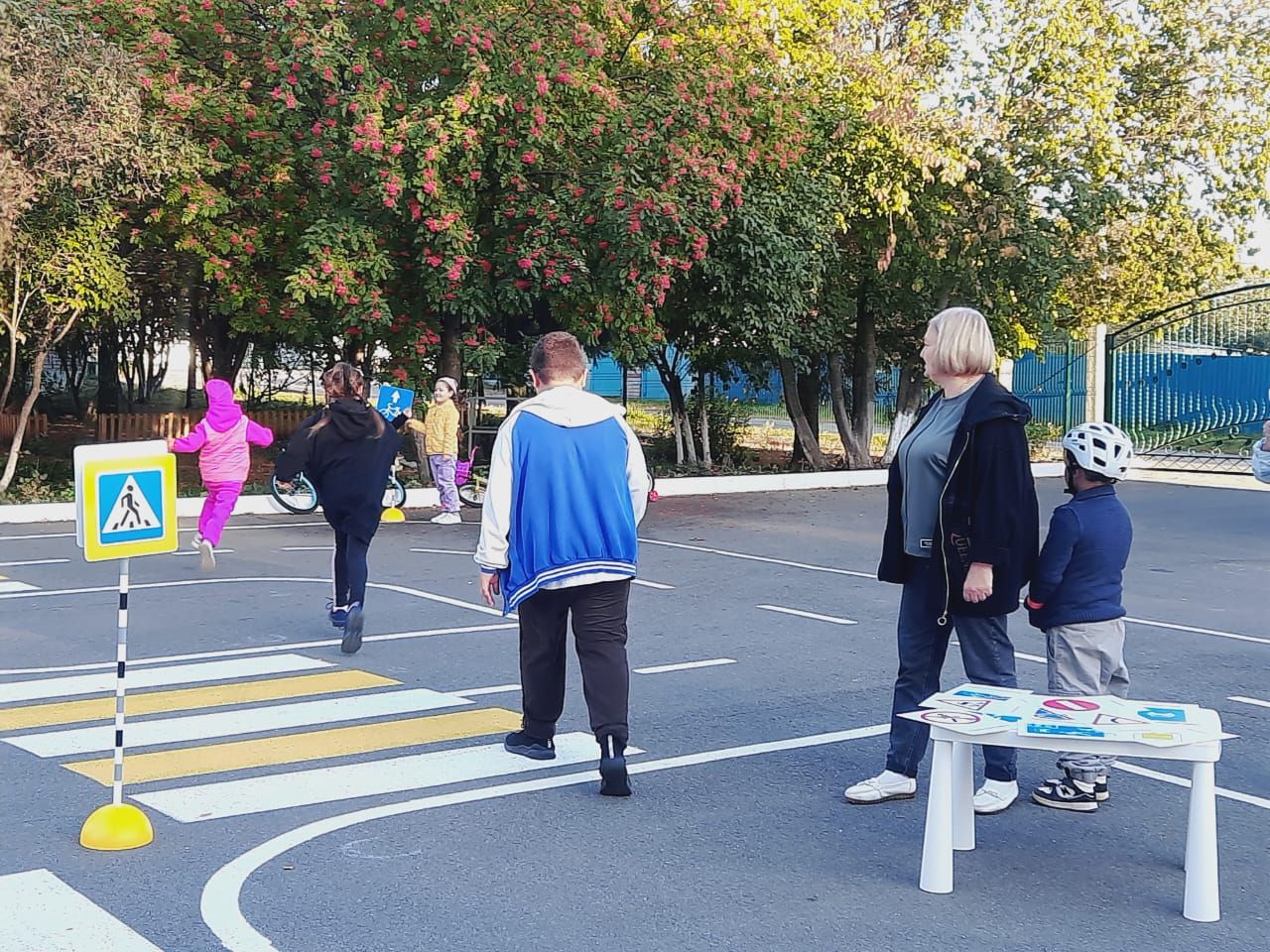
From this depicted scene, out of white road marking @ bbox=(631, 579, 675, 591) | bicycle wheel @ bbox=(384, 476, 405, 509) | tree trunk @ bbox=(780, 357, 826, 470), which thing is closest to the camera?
white road marking @ bbox=(631, 579, 675, 591)

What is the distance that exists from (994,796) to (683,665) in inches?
128

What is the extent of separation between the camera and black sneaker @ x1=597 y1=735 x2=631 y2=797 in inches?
241

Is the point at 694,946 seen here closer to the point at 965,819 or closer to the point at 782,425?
the point at 965,819

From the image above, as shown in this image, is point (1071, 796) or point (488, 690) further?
point (488, 690)

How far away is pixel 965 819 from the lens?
216 inches

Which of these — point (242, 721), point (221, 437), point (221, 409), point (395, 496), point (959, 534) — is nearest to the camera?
point (959, 534)

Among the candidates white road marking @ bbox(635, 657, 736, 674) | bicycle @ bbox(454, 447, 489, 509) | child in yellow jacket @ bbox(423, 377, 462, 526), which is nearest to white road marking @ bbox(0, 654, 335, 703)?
white road marking @ bbox(635, 657, 736, 674)

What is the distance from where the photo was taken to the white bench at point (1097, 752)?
481 centimetres

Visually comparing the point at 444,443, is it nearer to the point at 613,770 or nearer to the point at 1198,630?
the point at 1198,630

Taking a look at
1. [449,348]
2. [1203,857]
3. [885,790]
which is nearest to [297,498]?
[449,348]

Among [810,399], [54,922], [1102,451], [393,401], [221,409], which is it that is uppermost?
[810,399]

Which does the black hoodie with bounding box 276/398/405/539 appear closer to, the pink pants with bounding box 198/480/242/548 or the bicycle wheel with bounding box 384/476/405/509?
the pink pants with bounding box 198/480/242/548

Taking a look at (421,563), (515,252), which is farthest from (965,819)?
(515,252)

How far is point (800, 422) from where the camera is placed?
1091 inches
